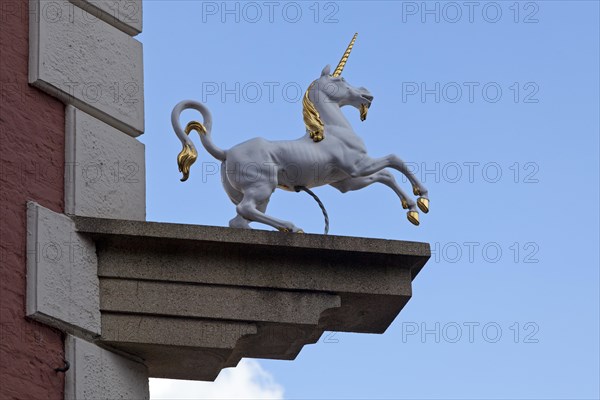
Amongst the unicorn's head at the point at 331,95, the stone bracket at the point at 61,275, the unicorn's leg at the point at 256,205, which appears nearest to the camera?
the stone bracket at the point at 61,275

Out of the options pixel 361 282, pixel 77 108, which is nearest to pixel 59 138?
→ pixel 77 108

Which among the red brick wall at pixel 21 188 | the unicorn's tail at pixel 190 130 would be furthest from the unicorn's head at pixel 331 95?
the red brick wall at pixel 21 188

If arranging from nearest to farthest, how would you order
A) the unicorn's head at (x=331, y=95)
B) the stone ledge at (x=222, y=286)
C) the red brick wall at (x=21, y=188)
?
the red brick wall at (x=21, y=188) → the stone ledge at (x=222, y=286) → the unicorn's head at (x=331, y=95)

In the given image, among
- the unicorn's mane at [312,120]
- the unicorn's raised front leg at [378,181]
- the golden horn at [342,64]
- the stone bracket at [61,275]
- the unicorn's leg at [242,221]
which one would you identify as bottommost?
the stone bracket at [61,275]

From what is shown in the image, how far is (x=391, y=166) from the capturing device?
Answer: 32.7 feet

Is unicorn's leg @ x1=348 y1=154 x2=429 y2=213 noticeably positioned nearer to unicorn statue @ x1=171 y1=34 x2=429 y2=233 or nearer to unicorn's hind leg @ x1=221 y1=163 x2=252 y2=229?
unicorn statue @ x1=171 y1=34 x2=429 y2=233

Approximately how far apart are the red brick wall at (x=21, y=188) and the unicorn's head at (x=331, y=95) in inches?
61.9

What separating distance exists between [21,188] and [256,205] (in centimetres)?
149

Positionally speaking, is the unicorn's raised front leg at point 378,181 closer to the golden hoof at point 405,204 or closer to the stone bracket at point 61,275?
the golden hoof at point 405,204

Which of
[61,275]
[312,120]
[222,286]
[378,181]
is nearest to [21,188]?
[61,275]

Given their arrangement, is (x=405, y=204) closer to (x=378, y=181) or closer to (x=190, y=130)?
(x=378, y=181)

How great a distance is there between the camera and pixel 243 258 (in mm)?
9109

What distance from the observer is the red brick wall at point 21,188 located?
27.0ft

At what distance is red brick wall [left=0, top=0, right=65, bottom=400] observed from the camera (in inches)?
324
